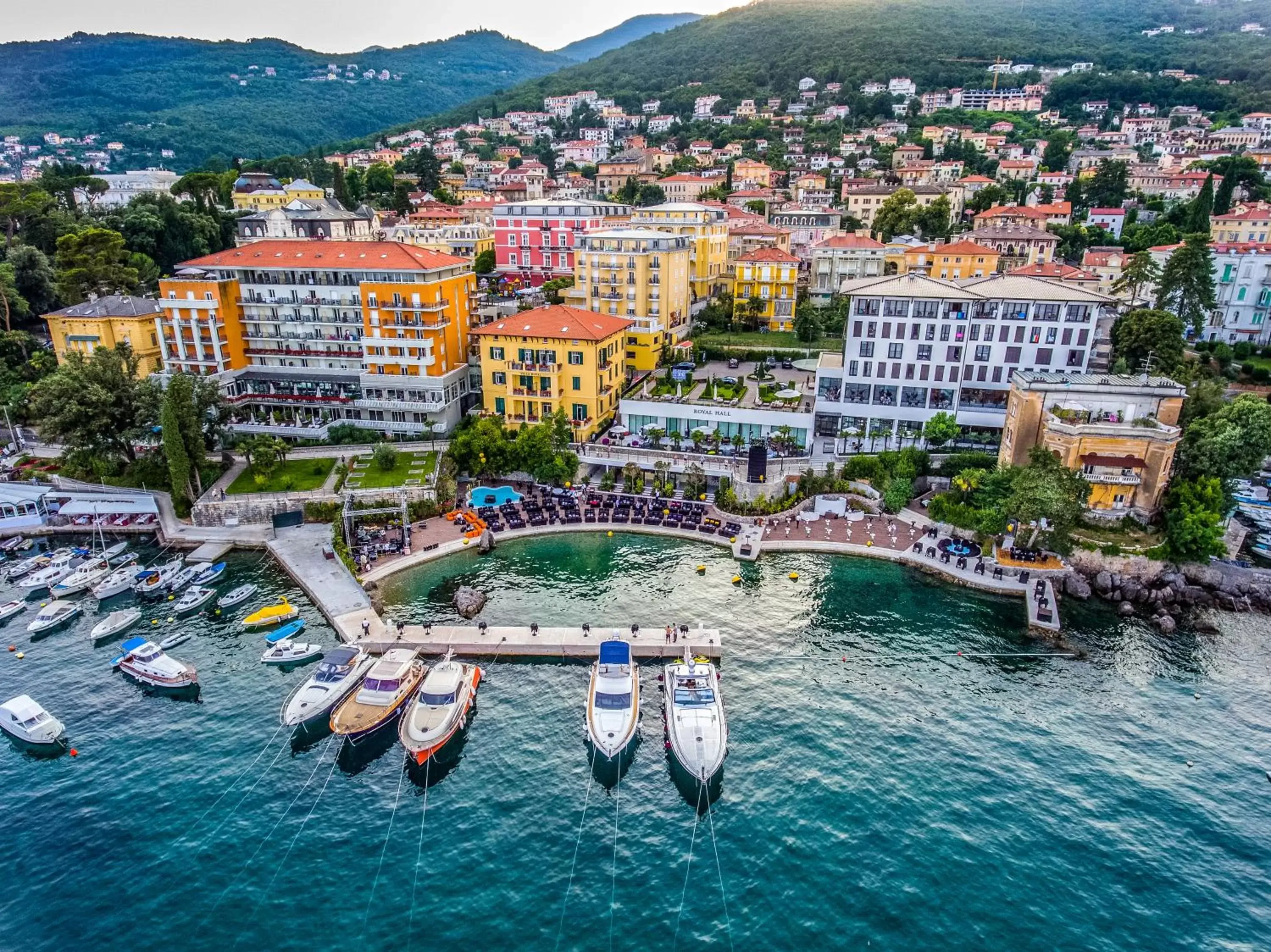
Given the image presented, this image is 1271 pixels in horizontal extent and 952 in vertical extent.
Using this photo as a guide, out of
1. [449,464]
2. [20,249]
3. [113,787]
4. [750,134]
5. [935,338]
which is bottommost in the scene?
[113,787]

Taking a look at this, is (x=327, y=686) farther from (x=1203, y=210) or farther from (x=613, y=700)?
(x=1203, y=210)

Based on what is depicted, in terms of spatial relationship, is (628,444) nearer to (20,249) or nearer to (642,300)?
(642,300)

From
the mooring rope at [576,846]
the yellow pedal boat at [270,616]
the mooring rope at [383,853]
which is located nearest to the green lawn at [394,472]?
the yellow pedal boat at [270,616]

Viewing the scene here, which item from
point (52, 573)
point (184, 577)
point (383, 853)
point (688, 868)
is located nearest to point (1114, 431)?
point (688, 868)

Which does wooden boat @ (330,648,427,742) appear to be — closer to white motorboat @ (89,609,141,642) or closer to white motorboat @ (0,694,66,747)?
white motorboat @ (0,694,66,747)

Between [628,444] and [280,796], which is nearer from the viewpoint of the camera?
[280,796]

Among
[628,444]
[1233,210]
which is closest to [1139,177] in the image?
[1233,210]
